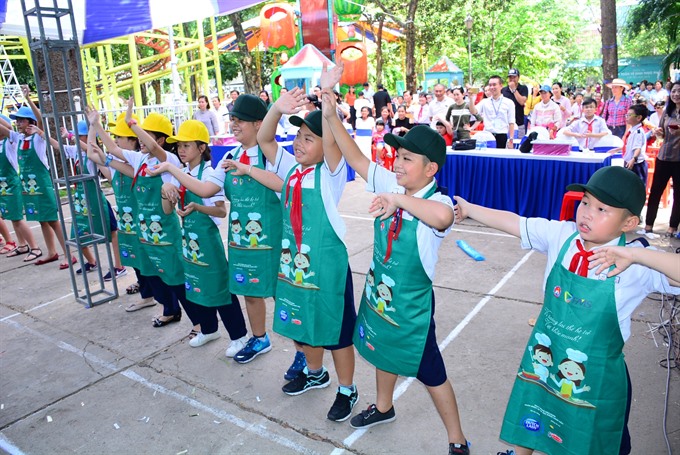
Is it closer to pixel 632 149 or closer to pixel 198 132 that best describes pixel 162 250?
pixel 198 132

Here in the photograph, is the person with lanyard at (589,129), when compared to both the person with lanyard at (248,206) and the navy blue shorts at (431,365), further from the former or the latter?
the navy blue shorts at (431,365)

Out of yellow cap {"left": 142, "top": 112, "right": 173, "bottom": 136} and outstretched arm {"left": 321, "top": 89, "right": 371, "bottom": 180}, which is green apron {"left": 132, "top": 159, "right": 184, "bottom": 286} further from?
outstretched arm {"left": 321, "top": 89, "right": 371, "bottom": 180}

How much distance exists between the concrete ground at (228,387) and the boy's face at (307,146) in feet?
5.43

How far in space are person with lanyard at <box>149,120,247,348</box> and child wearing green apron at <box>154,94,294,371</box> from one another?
0.47 ft

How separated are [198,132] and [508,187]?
551cm

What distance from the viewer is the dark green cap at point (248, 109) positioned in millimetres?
3582

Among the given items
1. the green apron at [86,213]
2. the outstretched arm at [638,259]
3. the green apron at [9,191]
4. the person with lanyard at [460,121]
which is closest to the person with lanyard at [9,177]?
the green apron at [9,191]

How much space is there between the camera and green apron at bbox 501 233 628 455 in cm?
209

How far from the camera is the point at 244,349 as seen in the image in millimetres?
4137

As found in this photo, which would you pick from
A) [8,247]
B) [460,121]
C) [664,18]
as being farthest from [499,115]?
[664,18]

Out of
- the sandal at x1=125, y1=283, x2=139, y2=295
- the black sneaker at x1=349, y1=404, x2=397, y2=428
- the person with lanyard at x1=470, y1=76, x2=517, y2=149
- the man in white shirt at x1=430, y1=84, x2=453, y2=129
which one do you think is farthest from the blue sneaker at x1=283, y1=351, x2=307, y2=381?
the man in white shirt at x1=430, y1=84, x2=453, y2=129

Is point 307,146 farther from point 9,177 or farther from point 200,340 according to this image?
point 9,177

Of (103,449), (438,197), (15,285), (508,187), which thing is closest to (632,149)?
(508,187)

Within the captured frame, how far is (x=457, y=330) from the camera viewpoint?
14.6 ft
